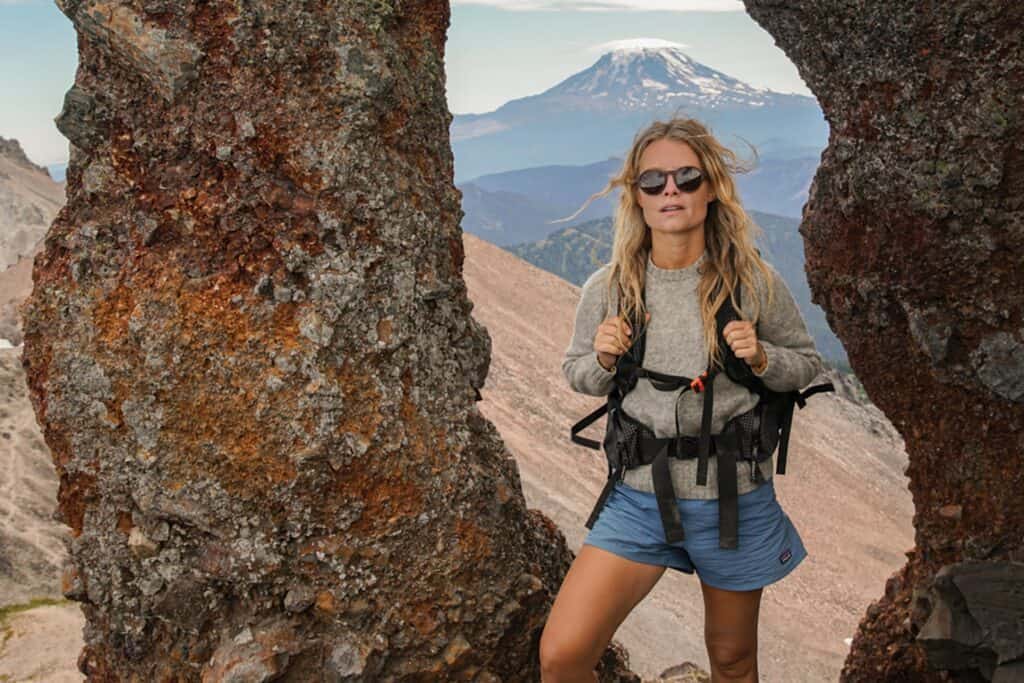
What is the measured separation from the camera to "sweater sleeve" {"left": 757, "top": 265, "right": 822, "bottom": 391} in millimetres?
5004

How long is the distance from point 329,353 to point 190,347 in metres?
0.73

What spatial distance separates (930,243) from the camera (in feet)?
24.8

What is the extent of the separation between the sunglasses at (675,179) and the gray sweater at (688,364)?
1.34 feet

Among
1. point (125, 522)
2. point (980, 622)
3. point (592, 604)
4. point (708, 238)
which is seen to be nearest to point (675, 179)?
point (708, 238)

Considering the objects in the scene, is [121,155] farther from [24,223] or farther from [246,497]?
[24,223]

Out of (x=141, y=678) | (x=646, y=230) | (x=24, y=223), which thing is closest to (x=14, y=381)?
(x=141, y=678)

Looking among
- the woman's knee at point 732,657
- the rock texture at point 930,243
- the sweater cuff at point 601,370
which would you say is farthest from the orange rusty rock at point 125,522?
the rock texture at point 930,243

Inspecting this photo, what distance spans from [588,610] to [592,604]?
0.12ft

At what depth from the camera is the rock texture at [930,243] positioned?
709cm

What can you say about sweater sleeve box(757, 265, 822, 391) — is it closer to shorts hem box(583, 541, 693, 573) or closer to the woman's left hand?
the woman's left hand

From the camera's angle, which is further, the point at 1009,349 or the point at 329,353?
the point at 1009,349

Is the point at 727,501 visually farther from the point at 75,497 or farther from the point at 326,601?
the point at 75,497

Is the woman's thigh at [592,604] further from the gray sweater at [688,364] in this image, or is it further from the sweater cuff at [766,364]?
the sweater cuff at [766,364]

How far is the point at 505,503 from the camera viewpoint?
5859 millimetres
